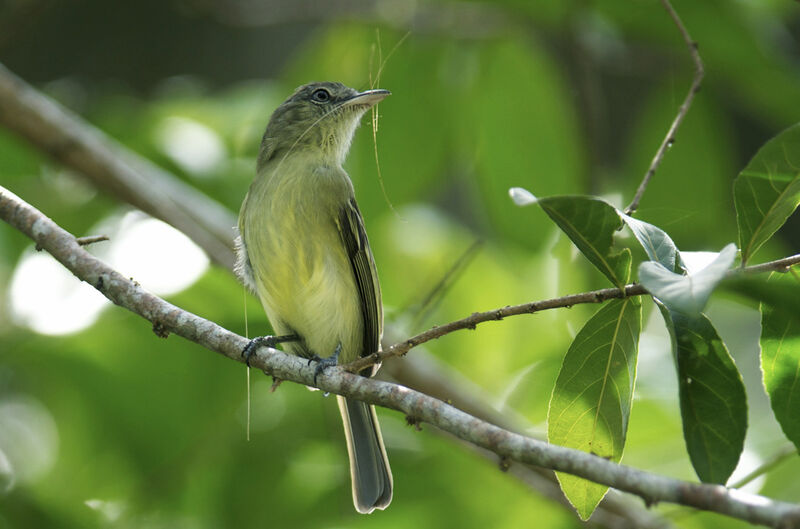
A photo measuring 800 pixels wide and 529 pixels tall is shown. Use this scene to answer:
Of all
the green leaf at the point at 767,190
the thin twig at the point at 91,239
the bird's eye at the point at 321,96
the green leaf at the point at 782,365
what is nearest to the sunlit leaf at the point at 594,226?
the green leaf at the point at 767,190

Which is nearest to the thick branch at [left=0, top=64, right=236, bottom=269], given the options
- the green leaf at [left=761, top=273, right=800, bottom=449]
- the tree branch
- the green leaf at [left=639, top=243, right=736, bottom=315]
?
the tree branch

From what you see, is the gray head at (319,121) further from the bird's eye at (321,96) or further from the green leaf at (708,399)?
the green leaf at (708,399)

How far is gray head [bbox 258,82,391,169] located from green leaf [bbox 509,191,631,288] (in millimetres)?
1850

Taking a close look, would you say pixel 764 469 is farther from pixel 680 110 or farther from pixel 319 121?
pixel 319 121

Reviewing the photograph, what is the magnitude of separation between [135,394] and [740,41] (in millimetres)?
2961

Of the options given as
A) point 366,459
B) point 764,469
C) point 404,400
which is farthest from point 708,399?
point 366,459

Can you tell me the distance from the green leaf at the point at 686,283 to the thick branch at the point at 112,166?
2.70 m

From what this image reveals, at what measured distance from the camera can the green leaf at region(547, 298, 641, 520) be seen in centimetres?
185

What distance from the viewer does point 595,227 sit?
1.71m

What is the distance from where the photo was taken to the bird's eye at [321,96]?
3.91m

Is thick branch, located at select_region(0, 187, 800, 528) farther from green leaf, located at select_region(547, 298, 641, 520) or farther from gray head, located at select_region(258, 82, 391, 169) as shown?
gray head, located at select_region(258, 82, 391, 169)

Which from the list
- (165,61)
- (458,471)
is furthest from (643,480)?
(165,61)

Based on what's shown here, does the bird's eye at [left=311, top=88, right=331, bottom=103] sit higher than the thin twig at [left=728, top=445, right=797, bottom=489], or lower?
higher

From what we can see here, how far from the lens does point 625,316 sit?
1.86 metres
